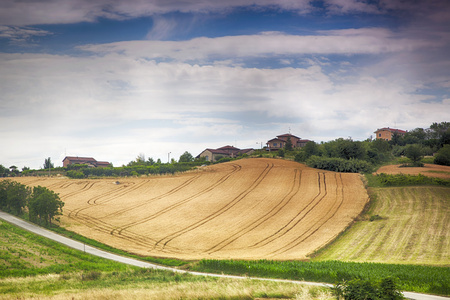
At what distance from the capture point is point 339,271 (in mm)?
31547

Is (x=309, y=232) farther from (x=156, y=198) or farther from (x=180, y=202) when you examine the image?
(x=156, y=198)

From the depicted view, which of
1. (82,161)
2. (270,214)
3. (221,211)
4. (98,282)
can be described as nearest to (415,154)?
(270,214)

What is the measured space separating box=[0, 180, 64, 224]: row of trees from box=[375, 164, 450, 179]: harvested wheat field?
185 feet

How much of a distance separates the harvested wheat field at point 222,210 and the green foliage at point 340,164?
3.26m

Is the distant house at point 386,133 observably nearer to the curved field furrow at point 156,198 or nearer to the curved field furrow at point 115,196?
the curved field furrow at point 156,198

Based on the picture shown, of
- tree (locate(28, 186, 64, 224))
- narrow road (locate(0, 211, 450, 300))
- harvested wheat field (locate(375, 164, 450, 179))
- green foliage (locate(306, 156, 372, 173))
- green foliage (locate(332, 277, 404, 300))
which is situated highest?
green foliage (locate(306, 156, 372, 173))

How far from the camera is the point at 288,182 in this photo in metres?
74.9

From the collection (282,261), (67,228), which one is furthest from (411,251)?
(67,228)

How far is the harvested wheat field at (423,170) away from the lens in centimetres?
7125

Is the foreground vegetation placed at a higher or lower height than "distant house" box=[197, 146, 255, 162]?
lower

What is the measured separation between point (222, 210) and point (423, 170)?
3764cm

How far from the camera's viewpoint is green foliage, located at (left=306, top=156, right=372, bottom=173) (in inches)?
3201

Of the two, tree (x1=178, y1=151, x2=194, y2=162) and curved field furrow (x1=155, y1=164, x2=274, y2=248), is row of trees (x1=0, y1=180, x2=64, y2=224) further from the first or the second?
tree (x1=178, y1=151, x2=194, y2=162)

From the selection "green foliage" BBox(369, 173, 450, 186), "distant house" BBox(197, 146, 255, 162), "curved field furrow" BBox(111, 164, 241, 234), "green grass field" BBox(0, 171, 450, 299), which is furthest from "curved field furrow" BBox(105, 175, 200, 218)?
"distant house" BBox(197, 146, 255, 162)
